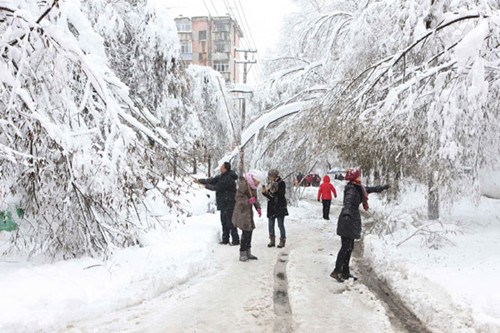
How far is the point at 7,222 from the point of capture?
639cm

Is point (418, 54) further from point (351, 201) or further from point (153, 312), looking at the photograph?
point (153, 312)

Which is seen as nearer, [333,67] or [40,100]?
[40,100]

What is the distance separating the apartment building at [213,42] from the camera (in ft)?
193

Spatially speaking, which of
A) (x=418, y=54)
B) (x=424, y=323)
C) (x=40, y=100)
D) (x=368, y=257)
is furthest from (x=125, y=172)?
(x=418, y=54)

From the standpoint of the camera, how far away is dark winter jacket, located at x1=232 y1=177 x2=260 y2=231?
7.82 meters

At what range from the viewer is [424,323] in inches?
181

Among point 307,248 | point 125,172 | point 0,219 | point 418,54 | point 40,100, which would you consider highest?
point 418,54

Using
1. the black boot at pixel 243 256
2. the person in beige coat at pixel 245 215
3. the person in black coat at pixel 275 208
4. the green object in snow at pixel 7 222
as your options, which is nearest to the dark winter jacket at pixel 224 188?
the person in black coat at pixel 275 208

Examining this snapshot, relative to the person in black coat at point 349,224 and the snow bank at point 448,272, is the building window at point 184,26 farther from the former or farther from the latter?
the person in black coat at point 349,224

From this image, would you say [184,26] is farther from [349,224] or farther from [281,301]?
[281,301]

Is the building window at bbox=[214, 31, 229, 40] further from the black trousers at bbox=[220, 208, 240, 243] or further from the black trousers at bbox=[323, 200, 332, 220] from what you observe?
the black trousers at bbox=[220, 208, 240, 243]

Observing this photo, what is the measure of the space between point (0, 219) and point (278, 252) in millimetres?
4910

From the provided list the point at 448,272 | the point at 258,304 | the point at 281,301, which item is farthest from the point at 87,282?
the point at 448,272

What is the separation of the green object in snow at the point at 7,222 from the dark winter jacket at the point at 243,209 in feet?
11.9
